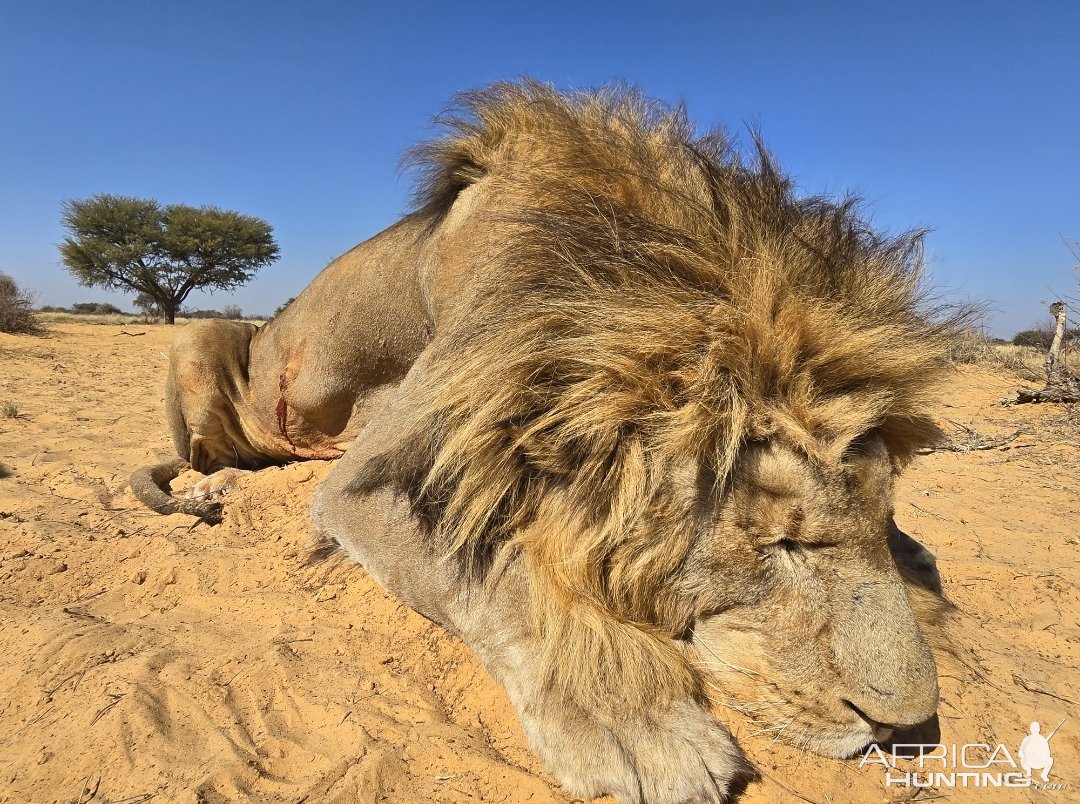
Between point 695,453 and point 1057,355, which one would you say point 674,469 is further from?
point 1057,355

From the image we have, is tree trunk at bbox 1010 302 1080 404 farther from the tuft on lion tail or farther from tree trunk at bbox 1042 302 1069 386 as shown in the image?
the tuft on lion tail

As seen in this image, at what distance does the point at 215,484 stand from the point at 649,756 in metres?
3.60

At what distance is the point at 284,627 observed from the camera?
7.81 ft

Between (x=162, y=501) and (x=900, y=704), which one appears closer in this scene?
(x=900, y=704)

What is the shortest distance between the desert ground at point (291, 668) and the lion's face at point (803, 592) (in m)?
0.16

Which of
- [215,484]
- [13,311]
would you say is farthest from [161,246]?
[215,484]

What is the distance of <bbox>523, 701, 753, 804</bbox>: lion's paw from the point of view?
1.52m

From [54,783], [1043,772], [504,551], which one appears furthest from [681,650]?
[54,783]

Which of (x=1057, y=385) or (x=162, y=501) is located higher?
(x=1057, y=385)

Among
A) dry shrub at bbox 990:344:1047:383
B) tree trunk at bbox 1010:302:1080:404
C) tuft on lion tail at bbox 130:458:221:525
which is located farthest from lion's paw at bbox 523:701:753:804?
dry shrub at bbox 990:344:1047:383

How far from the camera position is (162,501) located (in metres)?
3.67

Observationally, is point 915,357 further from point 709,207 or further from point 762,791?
point 762,791

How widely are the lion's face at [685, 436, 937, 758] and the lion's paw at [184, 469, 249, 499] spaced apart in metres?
3.45

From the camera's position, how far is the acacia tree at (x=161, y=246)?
26062 millimetres
